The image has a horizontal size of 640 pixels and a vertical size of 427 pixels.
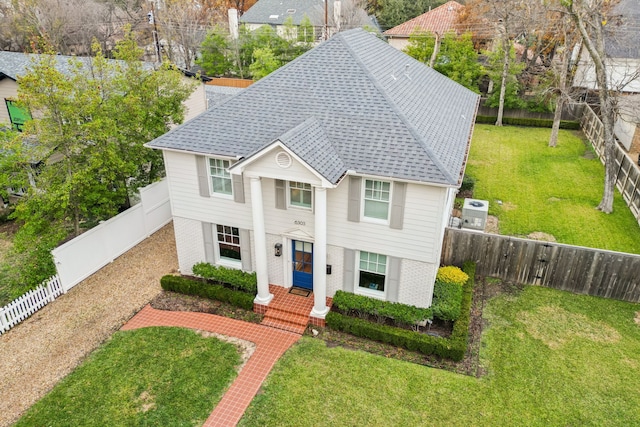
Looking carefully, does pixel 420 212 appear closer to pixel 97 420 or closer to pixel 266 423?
pixel 266 423

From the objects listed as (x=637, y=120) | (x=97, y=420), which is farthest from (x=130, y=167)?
(x=637, y=120)

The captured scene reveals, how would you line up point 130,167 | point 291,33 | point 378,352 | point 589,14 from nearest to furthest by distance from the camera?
1. point 378,352
2. point 130,167
3. point 589,14
4. point 291,33

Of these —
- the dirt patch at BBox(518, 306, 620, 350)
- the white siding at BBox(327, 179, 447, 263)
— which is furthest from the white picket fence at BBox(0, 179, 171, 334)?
the dirt patch at BBox(518, 306, 620, 350)

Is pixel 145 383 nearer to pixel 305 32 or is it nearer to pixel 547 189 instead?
pixel 547 189

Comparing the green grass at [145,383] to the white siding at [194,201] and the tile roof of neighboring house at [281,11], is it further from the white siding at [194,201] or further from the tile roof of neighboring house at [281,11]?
the tile roof of neighboring house at [281,11]

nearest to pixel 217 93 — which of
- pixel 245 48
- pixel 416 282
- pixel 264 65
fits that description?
pixel 264 65

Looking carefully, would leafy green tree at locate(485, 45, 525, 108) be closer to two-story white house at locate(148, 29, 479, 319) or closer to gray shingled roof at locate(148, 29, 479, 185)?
gray shingled roof at locate(148, 29, 479, 185)

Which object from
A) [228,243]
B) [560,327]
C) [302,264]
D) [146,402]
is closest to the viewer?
[146,402]
